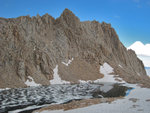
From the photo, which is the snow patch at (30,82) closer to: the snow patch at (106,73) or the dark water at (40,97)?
the dark water at (40,97)

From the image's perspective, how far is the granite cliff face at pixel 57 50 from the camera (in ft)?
207

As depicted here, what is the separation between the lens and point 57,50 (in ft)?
296

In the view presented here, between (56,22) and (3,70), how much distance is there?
63569 millimetres

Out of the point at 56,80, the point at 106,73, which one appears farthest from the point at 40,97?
the point at 106,73

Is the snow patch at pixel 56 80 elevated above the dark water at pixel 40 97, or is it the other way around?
the snow patch at pixel 56 80

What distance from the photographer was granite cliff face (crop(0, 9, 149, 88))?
63.2 meters

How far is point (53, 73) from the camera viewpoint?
74.2m

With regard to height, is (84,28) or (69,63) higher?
(84,28)

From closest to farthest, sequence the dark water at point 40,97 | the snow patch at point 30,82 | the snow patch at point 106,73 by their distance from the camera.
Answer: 1. the dark water at point 40,97
2. the snow patch at point 30,82
3. the snow patch at point 106,73

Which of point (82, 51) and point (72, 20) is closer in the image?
point (82, 51)

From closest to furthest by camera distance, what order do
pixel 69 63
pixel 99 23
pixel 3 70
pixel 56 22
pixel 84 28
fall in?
pixel 3 70
pixel 69 63
pixel 56 22
pixel 84 28
pixel 99 23

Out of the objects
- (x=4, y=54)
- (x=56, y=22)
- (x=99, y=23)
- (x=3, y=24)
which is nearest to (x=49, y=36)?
(x=56, y=22)

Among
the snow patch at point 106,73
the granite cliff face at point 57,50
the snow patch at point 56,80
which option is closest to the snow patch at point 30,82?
the granite cliff face at point 57,50

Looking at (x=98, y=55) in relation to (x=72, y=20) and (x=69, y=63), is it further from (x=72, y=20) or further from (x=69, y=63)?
(x=72, y=20)
